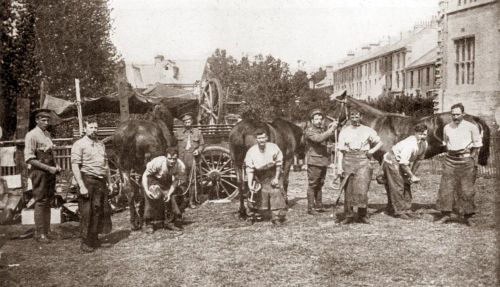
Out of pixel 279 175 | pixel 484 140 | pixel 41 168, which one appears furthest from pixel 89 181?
pixel 484 140

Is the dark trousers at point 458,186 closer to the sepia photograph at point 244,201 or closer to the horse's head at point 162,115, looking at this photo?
the sepia photograph at point 244,201

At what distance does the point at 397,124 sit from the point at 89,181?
6066 mm

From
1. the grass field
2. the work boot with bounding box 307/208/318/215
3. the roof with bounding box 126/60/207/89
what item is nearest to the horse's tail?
the grass field

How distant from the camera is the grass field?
5848 millimetres

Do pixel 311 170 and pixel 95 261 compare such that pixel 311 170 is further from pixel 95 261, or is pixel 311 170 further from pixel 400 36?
pixel 400 36

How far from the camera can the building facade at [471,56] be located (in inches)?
829

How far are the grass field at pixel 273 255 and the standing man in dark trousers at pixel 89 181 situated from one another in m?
0.33

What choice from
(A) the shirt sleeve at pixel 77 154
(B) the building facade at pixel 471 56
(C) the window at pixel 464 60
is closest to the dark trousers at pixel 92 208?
(A) the shirt sleeve at pixel 77 154

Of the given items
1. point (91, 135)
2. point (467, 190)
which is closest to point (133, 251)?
point (91, 135)

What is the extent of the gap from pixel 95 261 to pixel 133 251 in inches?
24.1

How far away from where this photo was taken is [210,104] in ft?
47.5

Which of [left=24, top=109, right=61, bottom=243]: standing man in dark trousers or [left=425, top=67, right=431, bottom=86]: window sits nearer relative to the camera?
[left=24, top=109, right=61, bottom=243]: standing man in dark trousers

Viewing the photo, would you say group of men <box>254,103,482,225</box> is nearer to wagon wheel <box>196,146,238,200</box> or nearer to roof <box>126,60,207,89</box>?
wagon wheel <box>196,146,238,200</box>

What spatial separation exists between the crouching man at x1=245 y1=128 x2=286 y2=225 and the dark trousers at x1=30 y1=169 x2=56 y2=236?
331cm
